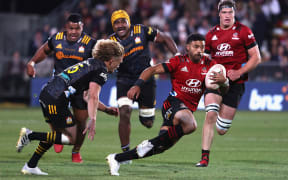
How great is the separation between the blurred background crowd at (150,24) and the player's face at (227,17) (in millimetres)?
11725

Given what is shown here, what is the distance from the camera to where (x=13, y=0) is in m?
28.9

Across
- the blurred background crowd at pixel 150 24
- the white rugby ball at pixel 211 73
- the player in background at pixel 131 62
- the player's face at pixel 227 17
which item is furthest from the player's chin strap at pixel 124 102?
the blurred background crowd at pixel 150 24

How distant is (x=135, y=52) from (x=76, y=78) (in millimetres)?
2630

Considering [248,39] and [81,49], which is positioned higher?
[248,39]

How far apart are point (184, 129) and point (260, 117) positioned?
12.0 meters

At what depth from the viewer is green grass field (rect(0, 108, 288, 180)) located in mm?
8125

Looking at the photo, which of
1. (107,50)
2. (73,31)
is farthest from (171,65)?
(73,31)

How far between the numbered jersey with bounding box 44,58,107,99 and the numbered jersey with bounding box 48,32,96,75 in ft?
6.12

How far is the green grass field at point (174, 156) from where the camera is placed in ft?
26.7

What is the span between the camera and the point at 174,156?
10.5 m

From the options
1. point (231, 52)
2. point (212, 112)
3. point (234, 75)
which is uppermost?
point (231, 52)

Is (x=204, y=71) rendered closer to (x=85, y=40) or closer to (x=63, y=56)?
(x=85, y=40)

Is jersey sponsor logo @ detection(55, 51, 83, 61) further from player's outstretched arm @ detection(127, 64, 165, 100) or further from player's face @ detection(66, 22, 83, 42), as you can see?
player's outstretched arm @ detection(127, 64, 165, 100)

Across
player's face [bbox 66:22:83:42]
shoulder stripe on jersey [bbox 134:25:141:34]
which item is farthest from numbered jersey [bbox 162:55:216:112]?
player's face [bbox 66:22:83:42]
